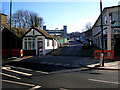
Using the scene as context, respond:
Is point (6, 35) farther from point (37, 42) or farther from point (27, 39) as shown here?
point (37, 42)

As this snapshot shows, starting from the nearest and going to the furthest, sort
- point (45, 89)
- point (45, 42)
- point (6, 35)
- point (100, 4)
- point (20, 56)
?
point (45, 89)
point (100, 4)
point (20, 56)
point (45, 42)
point (6, 35)

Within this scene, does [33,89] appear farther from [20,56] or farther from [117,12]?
[117,12]

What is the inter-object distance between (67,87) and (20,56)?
15805 millimetres

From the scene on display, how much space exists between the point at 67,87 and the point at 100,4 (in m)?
9.65

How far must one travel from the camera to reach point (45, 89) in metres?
5.41

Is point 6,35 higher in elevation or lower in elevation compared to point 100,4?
lower

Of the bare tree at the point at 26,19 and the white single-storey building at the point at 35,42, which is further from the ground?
the bare tree at the point at 26,19

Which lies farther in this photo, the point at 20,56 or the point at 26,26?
the point at 26,26

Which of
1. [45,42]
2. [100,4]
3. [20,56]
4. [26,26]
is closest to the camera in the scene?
[100,4]

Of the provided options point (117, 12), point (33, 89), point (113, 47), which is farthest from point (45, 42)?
point (33, 89)

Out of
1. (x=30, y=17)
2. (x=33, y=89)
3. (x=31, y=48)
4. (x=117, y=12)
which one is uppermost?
(x=30, y=17)

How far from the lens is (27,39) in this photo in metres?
22.5

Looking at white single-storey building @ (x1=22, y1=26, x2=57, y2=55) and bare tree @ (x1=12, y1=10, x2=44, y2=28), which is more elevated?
bare tree @ (x1=12, y1=10, x2=44, y2=28)

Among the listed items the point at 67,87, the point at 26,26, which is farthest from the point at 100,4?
the point at 26,26
